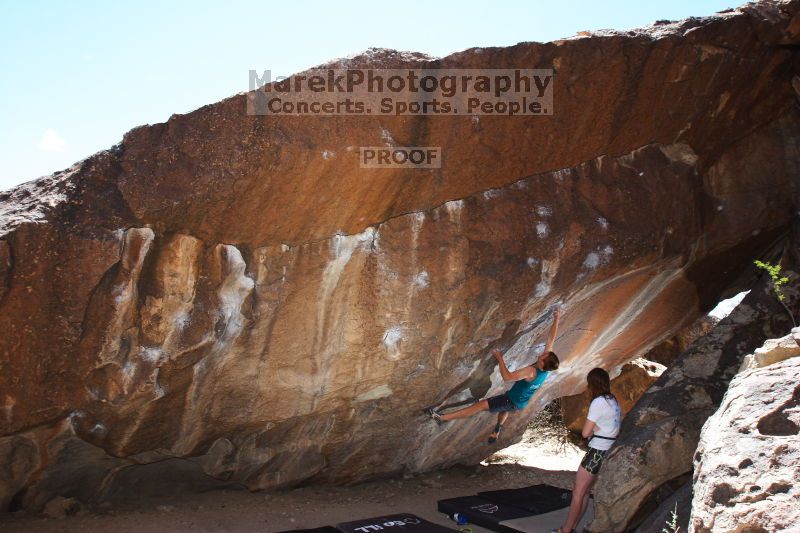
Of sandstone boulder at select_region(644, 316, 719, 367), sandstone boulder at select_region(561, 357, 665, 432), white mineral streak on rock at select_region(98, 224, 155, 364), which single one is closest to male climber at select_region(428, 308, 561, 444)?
white mineral streak on rock at select_region(98, 224, 155, 364)

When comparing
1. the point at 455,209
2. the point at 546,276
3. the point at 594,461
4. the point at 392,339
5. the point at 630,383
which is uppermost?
the point at 455,209

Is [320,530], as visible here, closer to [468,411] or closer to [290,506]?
[290,506]

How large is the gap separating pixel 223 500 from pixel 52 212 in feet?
7.49

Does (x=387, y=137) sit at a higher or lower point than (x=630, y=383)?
higher

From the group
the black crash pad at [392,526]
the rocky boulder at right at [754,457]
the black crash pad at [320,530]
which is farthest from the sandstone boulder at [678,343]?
the rocky boulder at right at [754,457]

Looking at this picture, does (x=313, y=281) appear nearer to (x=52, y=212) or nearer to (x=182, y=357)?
(x=182, y=357)

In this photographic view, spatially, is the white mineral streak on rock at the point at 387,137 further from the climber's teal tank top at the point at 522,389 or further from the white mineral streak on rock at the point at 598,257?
the climber's teal tank top at the point at 522,389

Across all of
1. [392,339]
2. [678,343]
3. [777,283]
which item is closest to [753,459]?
[777,283]

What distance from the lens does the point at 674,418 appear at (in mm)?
4262

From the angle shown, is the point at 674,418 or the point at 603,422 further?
the point at 603,422

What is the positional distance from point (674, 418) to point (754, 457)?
158 cm

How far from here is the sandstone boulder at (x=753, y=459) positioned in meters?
2.48

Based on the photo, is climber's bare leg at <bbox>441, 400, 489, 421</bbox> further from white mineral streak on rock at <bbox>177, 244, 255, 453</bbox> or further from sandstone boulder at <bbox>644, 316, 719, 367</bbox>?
sandstone boulder at <bbox>644, 316, 719, 367</bbox>

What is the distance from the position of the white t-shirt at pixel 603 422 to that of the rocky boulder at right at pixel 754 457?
124 cm
